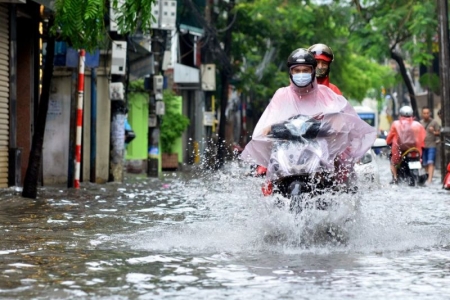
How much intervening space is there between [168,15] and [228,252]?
818 inches

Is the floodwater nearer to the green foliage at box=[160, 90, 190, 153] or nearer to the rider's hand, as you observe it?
the rider's hand

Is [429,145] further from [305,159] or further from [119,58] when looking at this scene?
[305,159]

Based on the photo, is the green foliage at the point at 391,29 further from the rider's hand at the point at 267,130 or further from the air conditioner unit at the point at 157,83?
the rider's hand at the point at 267,130

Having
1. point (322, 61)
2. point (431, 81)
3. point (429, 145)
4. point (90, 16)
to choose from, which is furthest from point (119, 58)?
point (431, 81)

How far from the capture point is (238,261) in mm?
8688

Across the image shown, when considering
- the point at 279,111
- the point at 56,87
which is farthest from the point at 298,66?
the point at 56,87

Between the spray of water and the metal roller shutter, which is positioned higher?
the metal roller shutter

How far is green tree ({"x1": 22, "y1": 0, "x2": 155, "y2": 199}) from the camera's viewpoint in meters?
15.1

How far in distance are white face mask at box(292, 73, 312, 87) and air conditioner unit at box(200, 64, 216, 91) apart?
3157 centimetres

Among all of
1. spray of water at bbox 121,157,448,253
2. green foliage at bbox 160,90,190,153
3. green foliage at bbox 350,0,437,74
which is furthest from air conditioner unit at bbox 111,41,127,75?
spray of water at bbox 121,157,448,253

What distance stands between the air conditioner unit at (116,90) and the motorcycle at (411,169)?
18.7 feet

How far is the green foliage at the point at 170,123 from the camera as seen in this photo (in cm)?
3400

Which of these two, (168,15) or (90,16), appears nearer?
(90,16)

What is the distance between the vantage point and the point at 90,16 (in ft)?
48.9
